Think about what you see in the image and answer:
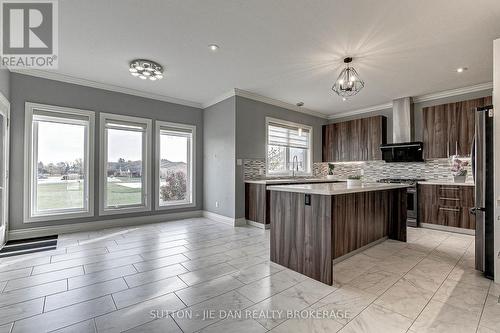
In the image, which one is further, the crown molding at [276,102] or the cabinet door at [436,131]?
the crown molding at [276,102]

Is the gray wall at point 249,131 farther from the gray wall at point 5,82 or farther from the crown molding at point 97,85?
the gray wall at point 5,82

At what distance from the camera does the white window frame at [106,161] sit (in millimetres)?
4570

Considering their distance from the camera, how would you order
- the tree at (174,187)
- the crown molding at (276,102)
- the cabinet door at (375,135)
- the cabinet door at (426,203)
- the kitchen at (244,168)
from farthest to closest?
the cabinet door at (375,135), the tree at (174,187), the crown molding at (276,102), the cabinet door at (426,203), the kitchen at (244,168)

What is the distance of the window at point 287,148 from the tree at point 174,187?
2108 millimetres

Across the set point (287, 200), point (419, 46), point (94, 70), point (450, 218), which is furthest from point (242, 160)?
point (450, 218)

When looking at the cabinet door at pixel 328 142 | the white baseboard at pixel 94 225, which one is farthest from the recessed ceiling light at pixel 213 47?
the cabinet door at pixel 328 142

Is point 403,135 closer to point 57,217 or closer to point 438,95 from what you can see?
point 438,95

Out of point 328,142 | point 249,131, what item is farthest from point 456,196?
point 249,131

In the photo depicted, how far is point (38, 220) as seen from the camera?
13.0ft

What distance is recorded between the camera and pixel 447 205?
4.38m

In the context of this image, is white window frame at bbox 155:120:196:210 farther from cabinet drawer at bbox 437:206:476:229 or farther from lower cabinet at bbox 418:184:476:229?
cabinet drawer at bbox 437:206:476:229

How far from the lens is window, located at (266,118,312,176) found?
223 inches

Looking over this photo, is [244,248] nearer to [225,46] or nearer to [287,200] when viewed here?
[287,200]

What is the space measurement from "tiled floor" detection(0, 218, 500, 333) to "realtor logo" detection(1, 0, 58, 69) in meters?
2.79
